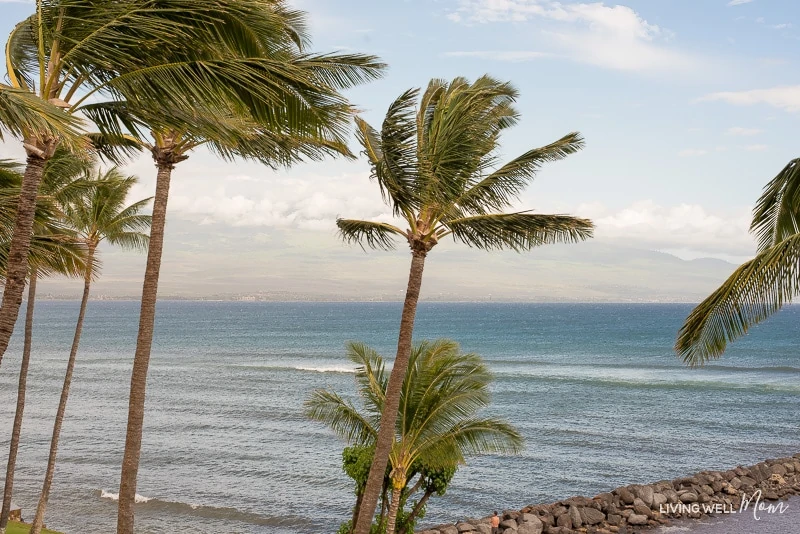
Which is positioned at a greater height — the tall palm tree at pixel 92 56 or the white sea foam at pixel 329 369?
the tall palm tree at pixel 92 56

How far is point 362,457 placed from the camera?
1592 cm

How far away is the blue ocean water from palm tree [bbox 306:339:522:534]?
9174mm

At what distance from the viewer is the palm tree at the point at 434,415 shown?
49.9ft

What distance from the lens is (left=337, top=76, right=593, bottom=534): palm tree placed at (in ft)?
33.7

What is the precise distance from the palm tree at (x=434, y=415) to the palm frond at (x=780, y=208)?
24.8 ft

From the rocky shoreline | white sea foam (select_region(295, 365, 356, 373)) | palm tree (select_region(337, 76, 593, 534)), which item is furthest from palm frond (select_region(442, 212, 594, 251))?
white sea foam (select_region(295, 365, 356, 373))

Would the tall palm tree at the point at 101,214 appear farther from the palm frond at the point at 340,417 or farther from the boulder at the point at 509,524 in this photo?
the boulder at the point at 509,524

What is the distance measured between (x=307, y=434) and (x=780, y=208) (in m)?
31.9

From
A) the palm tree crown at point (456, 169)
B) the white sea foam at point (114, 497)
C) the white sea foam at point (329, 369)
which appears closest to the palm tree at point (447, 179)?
the palm tree crown at point (456, 169)

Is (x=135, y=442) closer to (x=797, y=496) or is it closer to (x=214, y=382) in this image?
(x=797, y=496)

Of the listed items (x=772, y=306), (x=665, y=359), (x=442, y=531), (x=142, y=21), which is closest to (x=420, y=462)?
(x=442, y=531)

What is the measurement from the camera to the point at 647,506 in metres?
20.5

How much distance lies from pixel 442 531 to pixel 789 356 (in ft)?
256

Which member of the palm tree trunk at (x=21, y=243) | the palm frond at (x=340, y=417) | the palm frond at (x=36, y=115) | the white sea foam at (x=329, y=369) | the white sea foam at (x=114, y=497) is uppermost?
the palm frond at (x=36, y=115)
